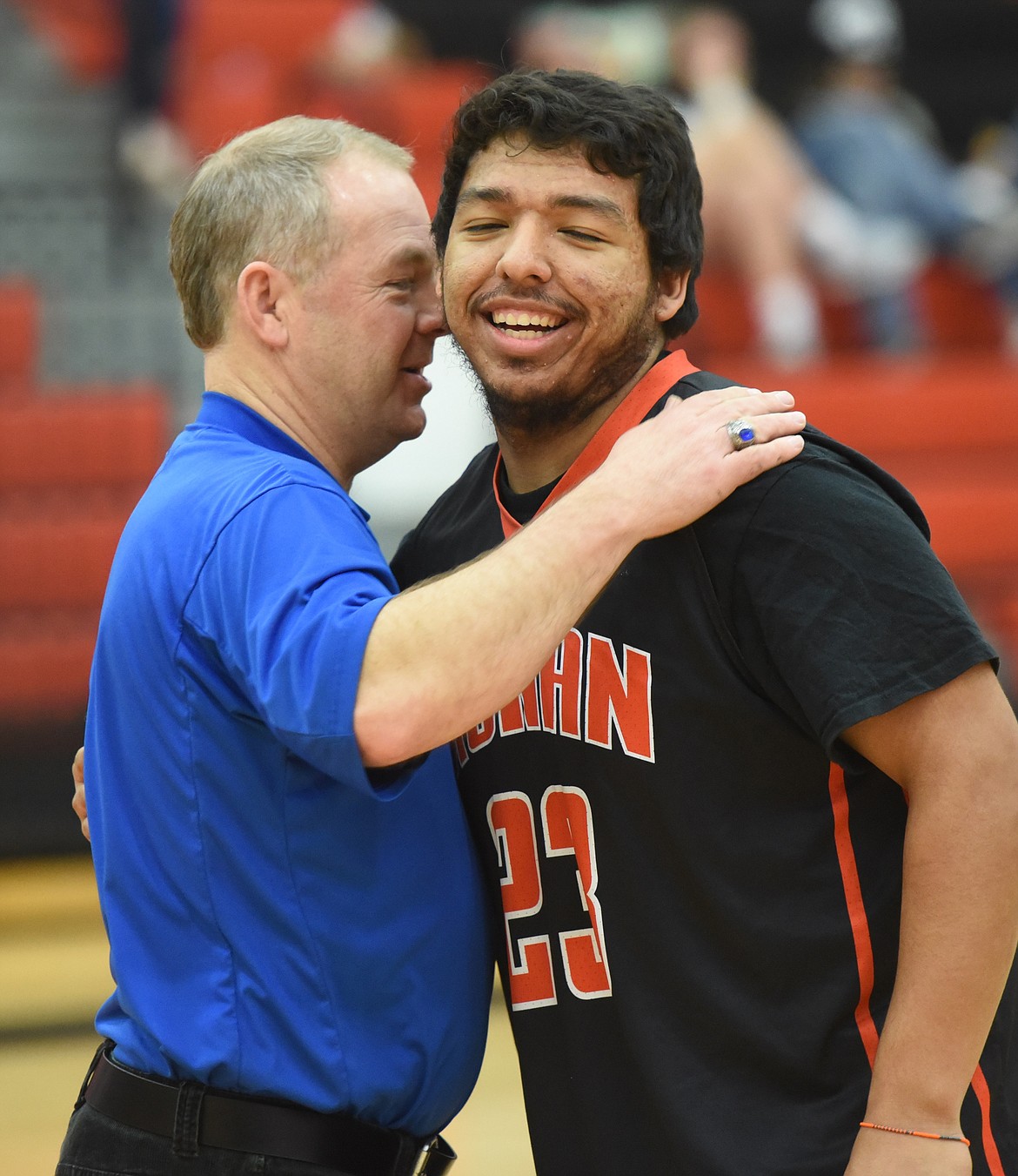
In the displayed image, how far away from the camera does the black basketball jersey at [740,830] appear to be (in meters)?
1.46

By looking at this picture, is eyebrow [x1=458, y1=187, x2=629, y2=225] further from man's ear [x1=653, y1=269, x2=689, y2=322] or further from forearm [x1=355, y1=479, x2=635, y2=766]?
forearm [x1=355, y1=479, x2=635, y2=766]

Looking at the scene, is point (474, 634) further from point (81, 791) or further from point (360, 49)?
point (360, 49)

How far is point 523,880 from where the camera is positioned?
5.65 ft

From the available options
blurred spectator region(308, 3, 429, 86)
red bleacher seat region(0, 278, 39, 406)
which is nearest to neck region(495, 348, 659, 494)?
red bleacher seat region(0, 278, 39, 406)

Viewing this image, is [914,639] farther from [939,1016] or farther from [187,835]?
[187,835]

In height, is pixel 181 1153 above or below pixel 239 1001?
below

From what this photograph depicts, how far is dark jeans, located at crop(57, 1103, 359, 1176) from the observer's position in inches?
61.2

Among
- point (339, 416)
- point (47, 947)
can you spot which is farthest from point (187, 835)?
point (47, 947)

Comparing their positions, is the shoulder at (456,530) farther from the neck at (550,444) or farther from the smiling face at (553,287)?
the smiling face at (553,287)

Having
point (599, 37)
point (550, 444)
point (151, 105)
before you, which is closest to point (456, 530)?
point (550, 444)

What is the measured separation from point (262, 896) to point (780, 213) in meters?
6.85

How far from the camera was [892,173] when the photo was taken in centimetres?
802

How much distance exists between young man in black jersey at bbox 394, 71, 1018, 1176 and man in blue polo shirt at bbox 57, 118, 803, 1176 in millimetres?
89

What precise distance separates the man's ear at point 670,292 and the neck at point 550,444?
0.15 feet
